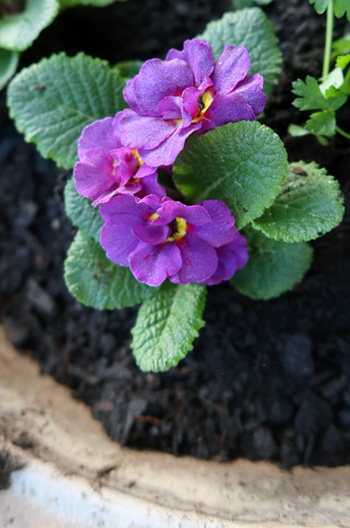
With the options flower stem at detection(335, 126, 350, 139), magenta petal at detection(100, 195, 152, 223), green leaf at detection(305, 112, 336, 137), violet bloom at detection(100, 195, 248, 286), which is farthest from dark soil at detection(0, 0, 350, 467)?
magenta petal at detection(100, 195, 152, 223)

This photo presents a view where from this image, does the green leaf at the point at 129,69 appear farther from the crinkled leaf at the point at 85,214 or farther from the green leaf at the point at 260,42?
the crinkled leaf at the point at 85,214

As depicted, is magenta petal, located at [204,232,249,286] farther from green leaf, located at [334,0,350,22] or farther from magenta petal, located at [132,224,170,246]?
green leaf, located at [334,0,350,22]

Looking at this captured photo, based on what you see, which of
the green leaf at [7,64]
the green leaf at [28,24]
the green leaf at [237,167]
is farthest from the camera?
the green leaf at [7,64]

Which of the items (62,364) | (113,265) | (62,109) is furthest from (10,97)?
(62,364)

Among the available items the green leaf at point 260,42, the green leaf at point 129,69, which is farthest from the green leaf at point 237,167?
the green leaf at point 129,69

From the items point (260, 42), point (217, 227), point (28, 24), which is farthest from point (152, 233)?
point (28, 24)

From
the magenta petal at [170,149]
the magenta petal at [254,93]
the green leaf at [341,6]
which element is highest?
the green leaf at [341,6]

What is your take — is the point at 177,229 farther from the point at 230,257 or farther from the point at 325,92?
the point at 325,92
